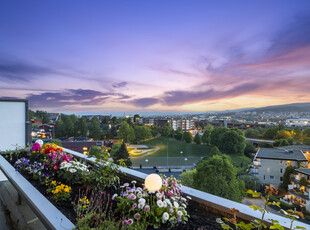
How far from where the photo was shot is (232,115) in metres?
33.1

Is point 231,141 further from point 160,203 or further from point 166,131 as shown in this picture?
point 160,203

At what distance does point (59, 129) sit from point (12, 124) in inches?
952

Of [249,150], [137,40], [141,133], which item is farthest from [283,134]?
[137,40]

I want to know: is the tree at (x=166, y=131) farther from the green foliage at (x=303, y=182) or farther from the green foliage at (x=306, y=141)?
the green foliage at (x=303, y=182)

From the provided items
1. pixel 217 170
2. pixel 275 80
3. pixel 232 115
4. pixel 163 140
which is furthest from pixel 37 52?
pixel 232 115

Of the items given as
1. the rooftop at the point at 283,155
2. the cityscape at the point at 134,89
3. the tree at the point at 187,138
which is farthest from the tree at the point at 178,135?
the rooftop at the point at 283,155

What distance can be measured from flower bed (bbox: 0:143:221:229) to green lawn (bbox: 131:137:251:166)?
18.6 metres

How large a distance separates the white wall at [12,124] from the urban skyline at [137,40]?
2.02 metres

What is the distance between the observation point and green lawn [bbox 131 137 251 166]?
832 inches

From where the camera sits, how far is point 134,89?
1783 centimetres

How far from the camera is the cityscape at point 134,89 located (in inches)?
43.9

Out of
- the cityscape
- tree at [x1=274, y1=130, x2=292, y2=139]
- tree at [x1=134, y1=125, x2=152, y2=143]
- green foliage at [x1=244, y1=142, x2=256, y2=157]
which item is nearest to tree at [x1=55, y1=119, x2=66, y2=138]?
the cityscape

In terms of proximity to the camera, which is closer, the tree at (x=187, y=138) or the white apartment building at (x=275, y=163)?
the white apartment building at (x=275, y=163)

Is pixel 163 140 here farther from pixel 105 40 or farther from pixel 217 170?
pixel 105 40
